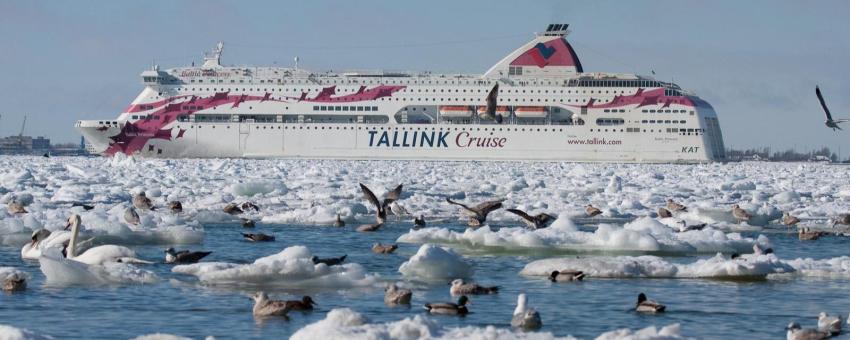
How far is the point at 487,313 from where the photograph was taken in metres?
8.86

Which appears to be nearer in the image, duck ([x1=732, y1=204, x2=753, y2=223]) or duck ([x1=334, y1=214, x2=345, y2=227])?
duck ([x1=334, y1=214, x2=345, y2=227])

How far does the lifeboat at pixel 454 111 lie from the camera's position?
208ft

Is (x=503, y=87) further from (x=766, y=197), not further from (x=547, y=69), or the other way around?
(x=766, y=197)

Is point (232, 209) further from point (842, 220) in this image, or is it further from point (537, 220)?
point (842, 220)

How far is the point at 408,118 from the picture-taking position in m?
64.0

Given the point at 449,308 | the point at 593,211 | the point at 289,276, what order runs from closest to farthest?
the point at 449,308 → the point at 289,276 → the point at 593,211

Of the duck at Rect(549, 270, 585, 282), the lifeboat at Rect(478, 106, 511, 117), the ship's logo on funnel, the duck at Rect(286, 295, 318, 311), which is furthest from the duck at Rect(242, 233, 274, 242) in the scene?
the ship's logo on funnel

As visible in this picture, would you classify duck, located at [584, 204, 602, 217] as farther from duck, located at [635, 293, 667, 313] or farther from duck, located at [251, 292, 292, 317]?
duck, located at [251, 292, 292, 317]

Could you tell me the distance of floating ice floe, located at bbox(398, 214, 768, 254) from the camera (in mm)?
12852

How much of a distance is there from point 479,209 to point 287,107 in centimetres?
4806

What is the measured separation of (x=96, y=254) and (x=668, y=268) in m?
5.05

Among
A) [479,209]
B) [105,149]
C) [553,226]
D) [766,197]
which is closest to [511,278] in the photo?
[553,226]

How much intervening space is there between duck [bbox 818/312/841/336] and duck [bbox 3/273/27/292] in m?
5.93

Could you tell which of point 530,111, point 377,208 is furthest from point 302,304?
point 530,111
